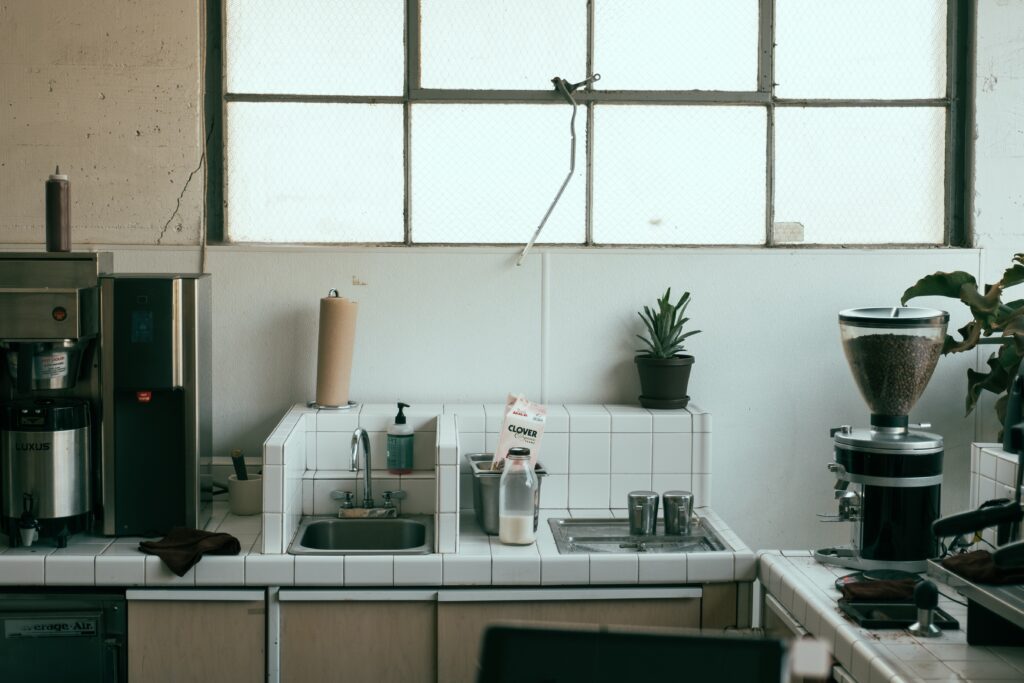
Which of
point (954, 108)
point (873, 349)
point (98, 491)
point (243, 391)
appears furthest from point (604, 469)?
point (954, 108)

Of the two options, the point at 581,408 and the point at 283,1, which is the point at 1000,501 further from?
the point at 283,1

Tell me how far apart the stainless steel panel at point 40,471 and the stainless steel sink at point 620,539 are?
130 cm

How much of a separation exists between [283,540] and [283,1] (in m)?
1.71

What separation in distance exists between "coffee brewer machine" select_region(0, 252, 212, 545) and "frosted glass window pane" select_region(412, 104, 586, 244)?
84 cm

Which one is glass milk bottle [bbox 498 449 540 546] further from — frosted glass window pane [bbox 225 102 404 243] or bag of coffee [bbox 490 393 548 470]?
frosted glass window pane [bbox 225 102 404 243]

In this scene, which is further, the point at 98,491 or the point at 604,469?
the point at 604,469

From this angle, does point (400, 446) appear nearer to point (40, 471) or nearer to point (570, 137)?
point (40, 471)

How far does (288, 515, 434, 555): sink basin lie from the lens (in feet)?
10.0

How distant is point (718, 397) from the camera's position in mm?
3486

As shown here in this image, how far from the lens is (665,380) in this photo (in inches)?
130

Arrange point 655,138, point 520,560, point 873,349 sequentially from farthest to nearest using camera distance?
point 655,138 → point 520,560 → point 873,349

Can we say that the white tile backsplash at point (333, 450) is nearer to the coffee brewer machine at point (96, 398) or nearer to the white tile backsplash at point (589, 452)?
the coffee brewer machine at point (96, 398)

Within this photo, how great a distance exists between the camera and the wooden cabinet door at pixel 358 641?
9.09ft

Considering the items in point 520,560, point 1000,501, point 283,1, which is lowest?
point 520,560
